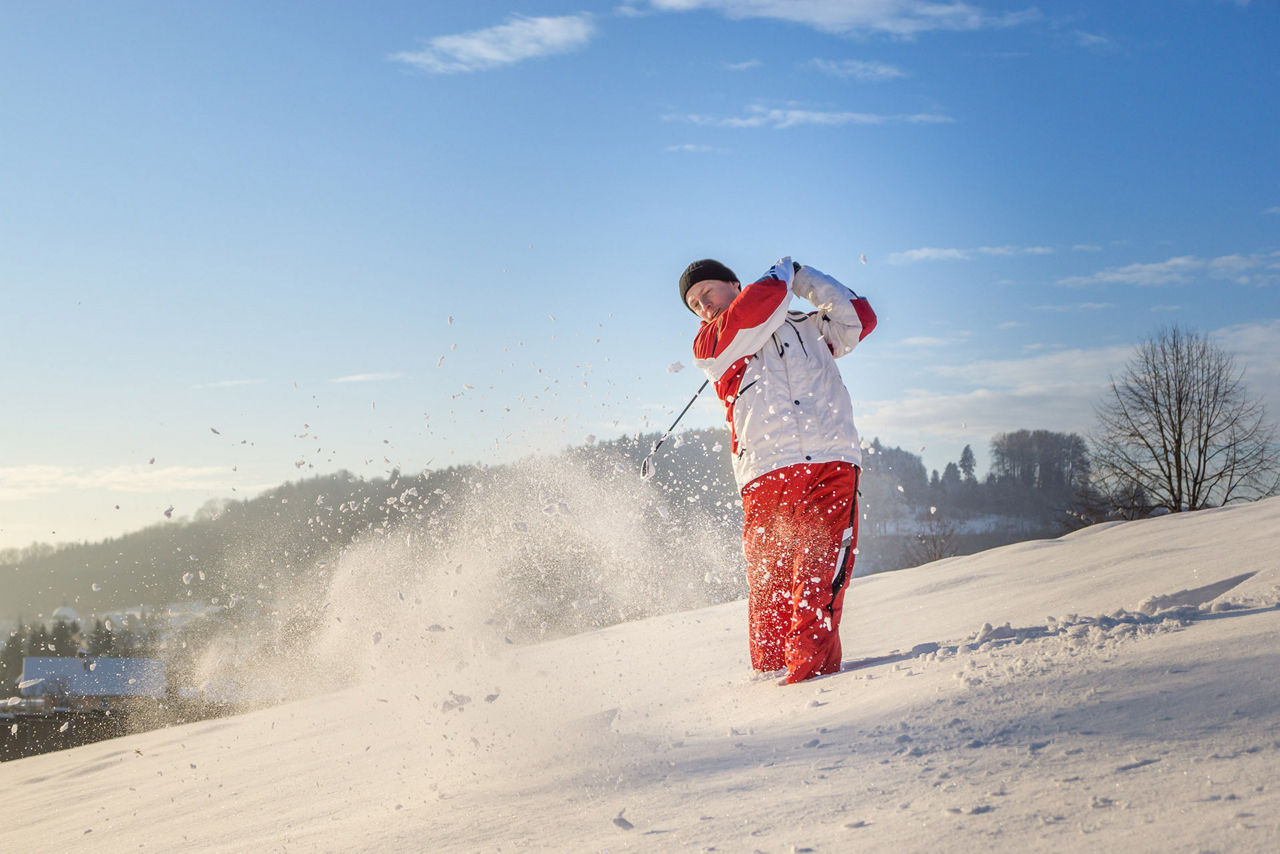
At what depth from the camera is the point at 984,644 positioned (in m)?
2.88

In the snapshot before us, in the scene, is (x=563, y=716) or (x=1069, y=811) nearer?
(x=1069, y=811)

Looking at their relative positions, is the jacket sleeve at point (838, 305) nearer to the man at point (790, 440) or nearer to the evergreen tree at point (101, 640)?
the man at point (790, 440)

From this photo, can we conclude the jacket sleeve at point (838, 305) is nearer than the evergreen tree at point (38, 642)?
Yes

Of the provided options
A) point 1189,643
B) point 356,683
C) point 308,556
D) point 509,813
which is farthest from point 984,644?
point 308,556

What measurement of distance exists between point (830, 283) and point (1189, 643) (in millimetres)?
1819

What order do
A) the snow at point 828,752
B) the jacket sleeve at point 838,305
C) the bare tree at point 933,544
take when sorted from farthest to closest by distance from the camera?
the bare tree at point 933,544
the jacket sleeve at point 838,305
the snow at point 828,752

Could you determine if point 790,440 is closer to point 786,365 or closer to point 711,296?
point 786,365

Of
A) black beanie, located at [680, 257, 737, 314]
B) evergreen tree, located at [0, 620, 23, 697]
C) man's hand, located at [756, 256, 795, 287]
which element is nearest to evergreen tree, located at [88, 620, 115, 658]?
evergreen tree, located at [0, 620, 23, 697]

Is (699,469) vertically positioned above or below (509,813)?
above

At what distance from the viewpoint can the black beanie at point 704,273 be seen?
12.8 ft

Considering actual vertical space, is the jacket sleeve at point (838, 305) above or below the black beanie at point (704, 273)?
below

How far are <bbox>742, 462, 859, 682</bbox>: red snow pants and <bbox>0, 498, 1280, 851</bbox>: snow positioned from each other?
218 mm

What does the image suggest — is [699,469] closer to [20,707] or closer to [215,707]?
[215,707]

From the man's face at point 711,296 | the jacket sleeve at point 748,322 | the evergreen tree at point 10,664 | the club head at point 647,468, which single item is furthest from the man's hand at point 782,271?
the evergreen tree at point 10,664
